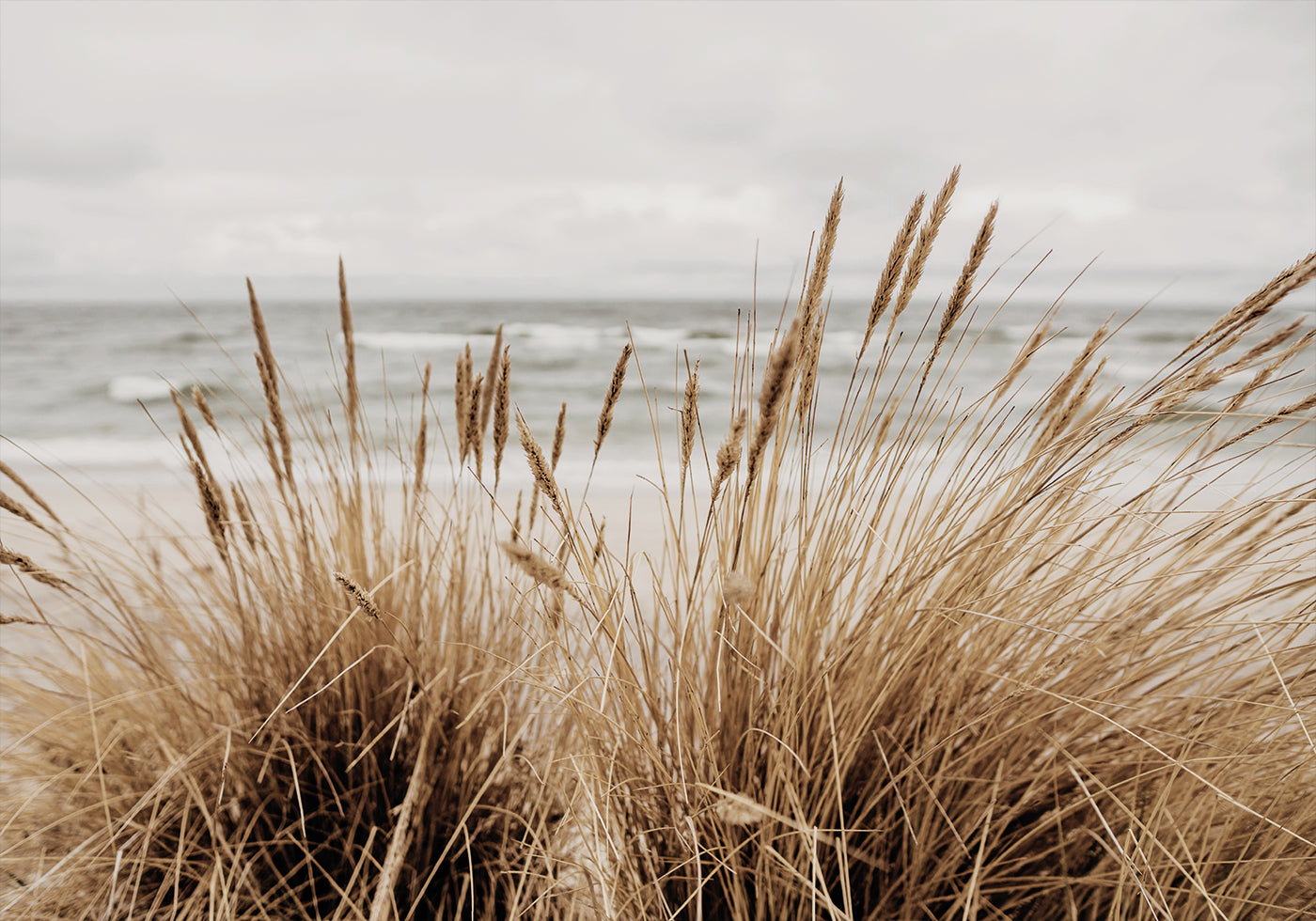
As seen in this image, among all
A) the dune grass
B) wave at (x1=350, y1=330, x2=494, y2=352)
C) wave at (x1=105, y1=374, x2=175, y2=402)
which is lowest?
wave at (x1=350, y1=330, x2=494, y2=352)

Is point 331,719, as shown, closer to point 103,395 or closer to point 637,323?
point 103,395

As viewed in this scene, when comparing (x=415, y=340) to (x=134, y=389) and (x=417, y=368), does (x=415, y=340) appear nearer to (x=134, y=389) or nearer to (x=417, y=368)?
(x=134, y=389)

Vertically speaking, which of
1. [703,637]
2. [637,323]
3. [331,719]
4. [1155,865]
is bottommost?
[637,323]

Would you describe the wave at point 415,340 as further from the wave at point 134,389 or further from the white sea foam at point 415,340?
the wave at point 134,389

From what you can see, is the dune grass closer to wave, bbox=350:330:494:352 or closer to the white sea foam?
the white sea foam

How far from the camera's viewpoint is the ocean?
17.3ft

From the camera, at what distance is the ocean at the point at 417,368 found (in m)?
5.27

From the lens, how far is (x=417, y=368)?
102 centimetres

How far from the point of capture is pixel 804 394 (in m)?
0.93

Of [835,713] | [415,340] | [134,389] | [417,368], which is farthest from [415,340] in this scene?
[835,713]

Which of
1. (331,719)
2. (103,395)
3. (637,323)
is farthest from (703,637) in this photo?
(637,323)

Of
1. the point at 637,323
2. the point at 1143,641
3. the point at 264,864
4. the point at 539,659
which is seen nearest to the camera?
the point at 1143,641

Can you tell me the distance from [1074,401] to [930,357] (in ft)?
0.67

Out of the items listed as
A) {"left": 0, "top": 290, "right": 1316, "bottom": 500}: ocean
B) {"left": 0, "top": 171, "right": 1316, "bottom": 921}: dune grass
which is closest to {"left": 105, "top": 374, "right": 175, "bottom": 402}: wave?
{"left": 0, "top": 290, "right": 1316, "bottom": 500}: ocean
